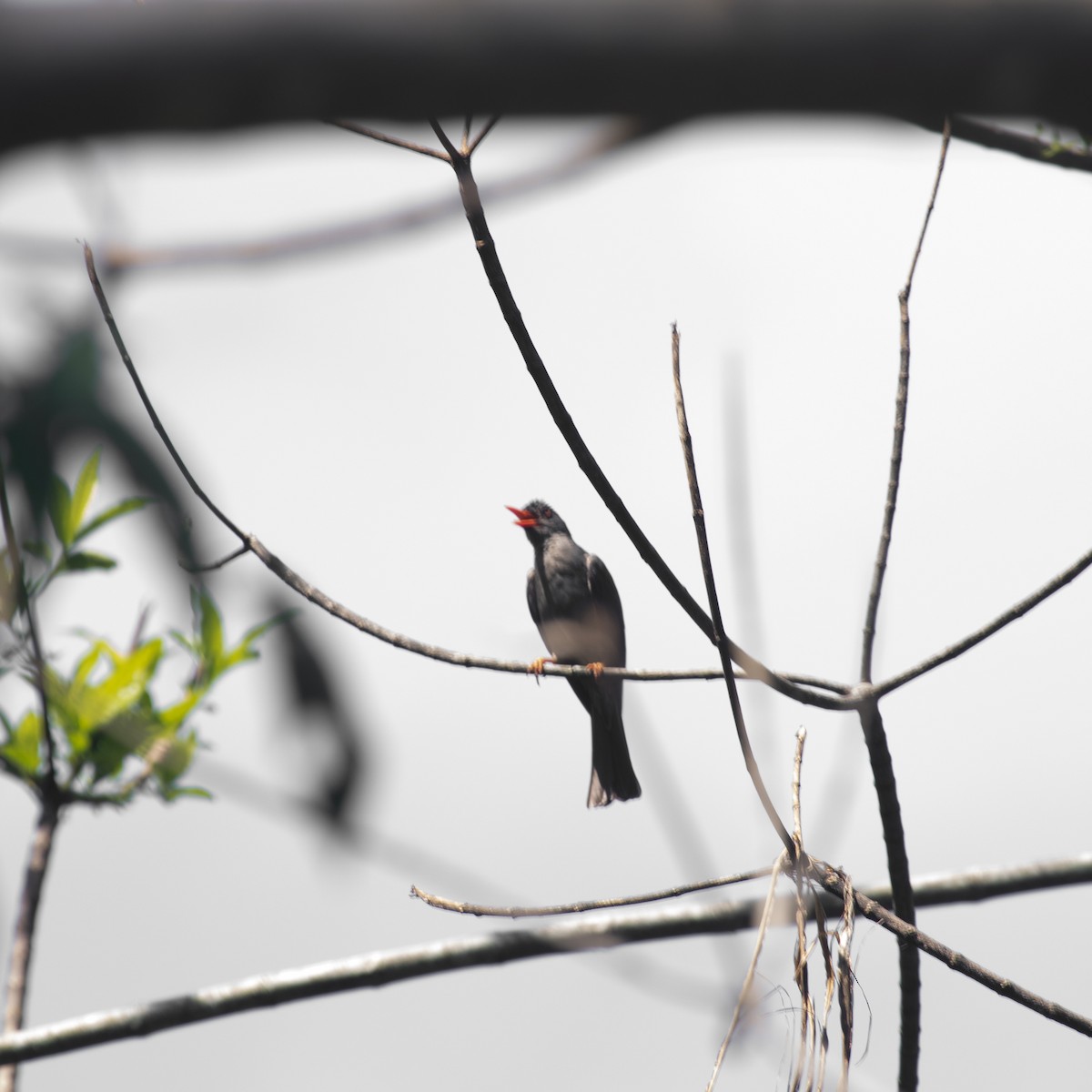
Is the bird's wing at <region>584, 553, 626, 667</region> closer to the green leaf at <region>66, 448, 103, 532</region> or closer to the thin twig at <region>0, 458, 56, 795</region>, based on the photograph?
the green leaf at <region>66, 448, 103, 532</region>

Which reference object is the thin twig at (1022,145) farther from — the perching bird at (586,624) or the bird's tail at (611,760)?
the bird's tail at (611,760)

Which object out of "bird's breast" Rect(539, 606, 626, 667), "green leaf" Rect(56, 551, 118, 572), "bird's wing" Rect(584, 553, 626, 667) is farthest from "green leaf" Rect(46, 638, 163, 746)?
"bird's wing" Rect(584, 553, 626, 667)

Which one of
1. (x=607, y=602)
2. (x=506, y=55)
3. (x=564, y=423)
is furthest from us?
(x=607, y=602)

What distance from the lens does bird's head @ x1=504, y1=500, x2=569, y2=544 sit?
8.88 meters

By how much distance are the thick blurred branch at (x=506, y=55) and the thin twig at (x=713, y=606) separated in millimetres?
1526

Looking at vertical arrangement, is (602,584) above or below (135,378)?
above


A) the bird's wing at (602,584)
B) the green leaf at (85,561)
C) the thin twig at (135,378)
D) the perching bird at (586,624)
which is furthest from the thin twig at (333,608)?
the bird's wing at (602,584)

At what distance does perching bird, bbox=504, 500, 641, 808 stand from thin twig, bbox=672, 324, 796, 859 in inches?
199

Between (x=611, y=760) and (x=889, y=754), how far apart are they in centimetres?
523

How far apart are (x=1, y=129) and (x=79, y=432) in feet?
1.82

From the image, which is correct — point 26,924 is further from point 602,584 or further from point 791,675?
point 602,584

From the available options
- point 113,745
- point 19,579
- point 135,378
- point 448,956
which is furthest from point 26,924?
point 19,579

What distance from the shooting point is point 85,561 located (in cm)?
369

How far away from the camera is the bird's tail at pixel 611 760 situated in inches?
303
